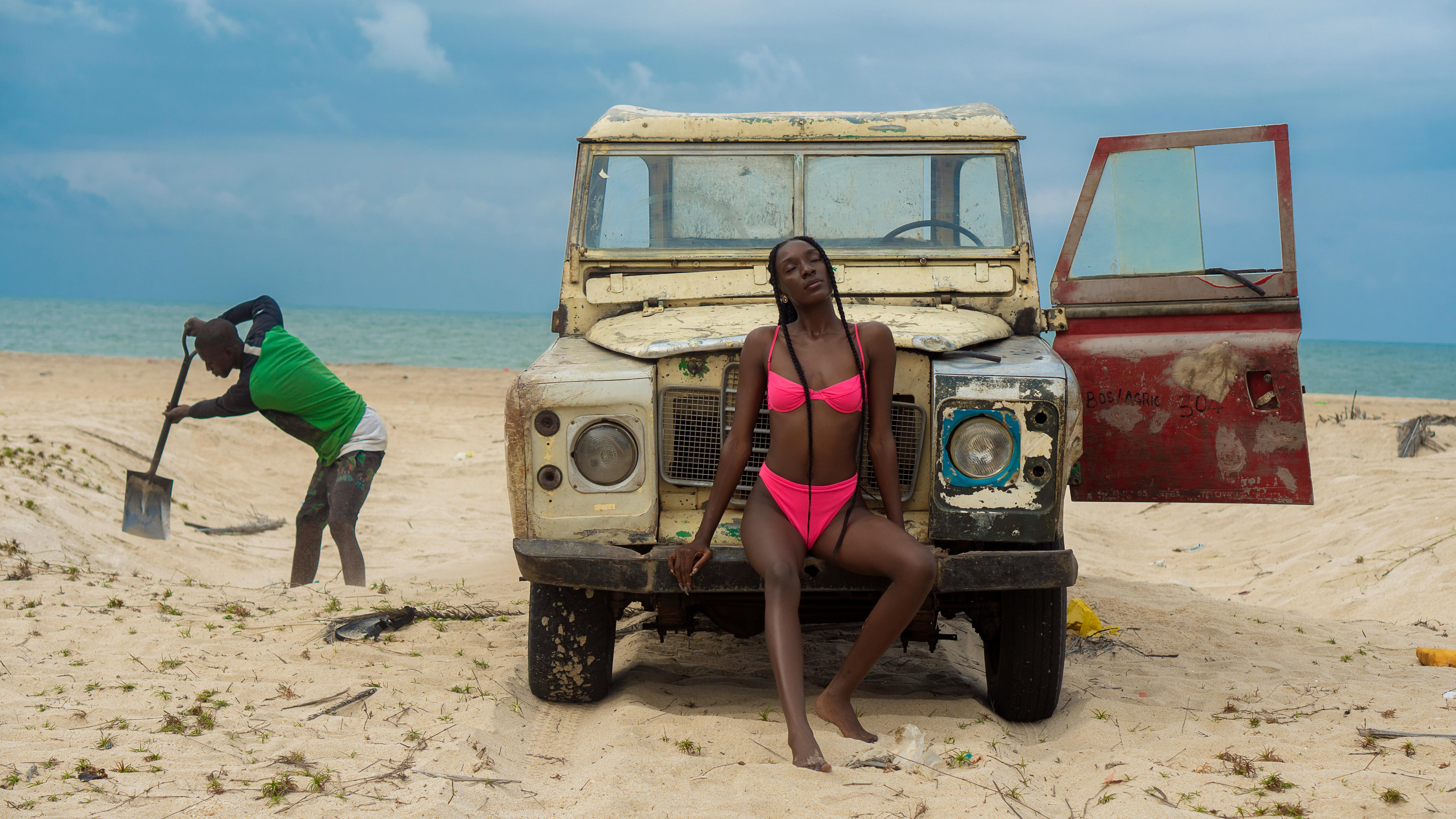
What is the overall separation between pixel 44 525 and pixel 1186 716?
21.2ft

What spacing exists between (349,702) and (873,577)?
1952 millimetres

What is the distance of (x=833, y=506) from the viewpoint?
11.7 ft

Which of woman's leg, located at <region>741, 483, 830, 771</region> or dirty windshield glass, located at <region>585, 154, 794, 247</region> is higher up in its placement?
dirty windshield glass, located at <region>585, 154, 794, 247</region>

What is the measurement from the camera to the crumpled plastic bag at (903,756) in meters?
3.32

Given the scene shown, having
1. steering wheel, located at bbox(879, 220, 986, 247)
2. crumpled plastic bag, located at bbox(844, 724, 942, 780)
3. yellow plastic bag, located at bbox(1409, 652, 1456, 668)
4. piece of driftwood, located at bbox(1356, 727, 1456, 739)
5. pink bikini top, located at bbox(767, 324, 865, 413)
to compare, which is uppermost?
steering wheel, located at bbox(879, 220, 986, 247)

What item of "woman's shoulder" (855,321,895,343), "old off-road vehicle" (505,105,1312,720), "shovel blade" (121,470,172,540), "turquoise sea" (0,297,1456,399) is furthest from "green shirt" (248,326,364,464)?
"turquoise sea" (0,297,1456,399)

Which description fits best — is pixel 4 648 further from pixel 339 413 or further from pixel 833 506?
pixel 833 506

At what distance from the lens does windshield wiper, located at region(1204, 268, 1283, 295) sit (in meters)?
4.47

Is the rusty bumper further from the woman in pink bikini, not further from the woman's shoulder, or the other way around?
the woman's shoulder

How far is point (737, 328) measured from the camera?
13.0 feet

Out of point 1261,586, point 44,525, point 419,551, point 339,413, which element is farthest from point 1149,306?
point 44,525

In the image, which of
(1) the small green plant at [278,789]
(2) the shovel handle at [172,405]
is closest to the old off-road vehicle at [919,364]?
(1) the small green plant at [278,789]

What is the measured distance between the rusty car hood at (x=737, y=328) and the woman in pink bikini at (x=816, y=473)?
0.18 meters

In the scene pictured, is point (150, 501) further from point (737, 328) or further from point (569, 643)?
point (737, 328)
